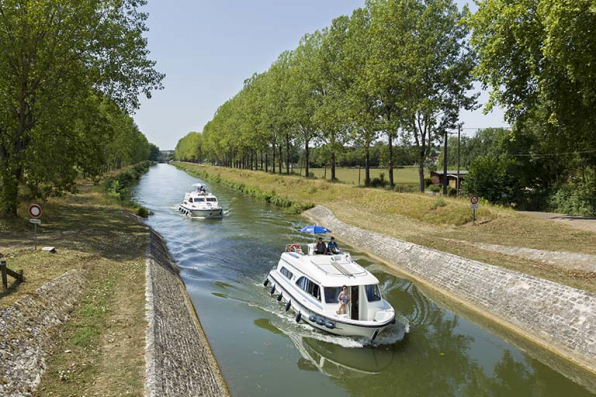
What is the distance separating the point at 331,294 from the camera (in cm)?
1691

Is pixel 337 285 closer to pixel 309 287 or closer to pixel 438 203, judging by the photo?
pixel 309 287

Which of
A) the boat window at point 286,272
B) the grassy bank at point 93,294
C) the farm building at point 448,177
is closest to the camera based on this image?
the grassy bank at point 93,294

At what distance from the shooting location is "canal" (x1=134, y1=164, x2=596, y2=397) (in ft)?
43.2

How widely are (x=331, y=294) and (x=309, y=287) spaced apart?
1.59 m

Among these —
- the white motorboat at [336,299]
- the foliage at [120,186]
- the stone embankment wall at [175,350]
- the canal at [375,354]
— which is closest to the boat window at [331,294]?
the white motorboat at [336,299]

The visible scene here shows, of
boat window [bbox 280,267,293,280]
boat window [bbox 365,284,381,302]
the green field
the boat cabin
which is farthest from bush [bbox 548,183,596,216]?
the green field

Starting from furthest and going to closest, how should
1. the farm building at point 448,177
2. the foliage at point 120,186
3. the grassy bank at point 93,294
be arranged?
the farm building at point 448,177 < the foliage at point 120,186 < the grassy bank at point 93,294

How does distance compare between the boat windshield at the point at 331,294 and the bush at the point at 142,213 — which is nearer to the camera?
the boat windshield at the point at 331,294

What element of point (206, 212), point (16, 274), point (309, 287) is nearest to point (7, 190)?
point (16, 274)

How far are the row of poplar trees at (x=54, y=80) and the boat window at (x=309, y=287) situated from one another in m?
16.6

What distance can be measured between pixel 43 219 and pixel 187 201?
22.4m

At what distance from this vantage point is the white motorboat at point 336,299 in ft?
51.5

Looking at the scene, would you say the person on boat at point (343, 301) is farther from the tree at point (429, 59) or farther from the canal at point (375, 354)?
the tree at point (429, 59)

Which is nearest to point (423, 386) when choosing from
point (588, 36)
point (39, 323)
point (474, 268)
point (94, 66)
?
point (474, 268)
